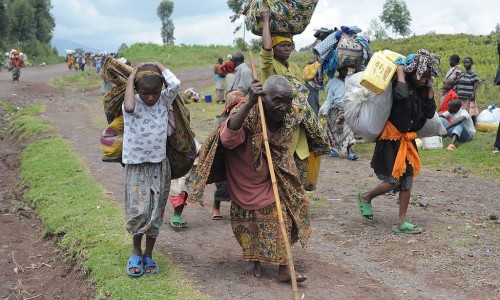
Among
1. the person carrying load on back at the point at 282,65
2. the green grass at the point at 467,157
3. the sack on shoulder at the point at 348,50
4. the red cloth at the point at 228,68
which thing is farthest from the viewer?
the red cloth at the point at 228,68

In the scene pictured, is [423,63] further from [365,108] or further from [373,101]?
[365,108]

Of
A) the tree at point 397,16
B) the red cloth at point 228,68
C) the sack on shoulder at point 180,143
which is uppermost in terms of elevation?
the tree at point 397,16

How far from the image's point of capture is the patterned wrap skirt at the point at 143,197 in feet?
15.2

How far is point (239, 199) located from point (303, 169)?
0.74 metres

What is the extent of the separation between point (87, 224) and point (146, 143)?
7.75ft

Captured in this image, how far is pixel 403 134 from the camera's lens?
6027mm

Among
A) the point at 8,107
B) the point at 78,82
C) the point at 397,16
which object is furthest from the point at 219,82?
the point at 397,16

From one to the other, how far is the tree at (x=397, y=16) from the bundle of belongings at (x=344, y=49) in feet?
113

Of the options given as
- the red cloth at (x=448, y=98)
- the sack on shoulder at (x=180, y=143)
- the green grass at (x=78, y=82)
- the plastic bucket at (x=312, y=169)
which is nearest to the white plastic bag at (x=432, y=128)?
the plastic bucket at (x=312, y=169)

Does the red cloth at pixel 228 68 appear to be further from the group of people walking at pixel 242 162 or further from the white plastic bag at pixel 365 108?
the group of people walking at pixel 242 162

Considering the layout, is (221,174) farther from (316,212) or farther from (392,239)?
(316,212)

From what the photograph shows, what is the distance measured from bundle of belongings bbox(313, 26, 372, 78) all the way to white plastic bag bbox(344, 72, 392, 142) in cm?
150

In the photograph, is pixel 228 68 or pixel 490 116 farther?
pixel 228 68

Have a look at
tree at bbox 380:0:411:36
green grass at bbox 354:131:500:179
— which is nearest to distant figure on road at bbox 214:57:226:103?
green grass at bbox 354:131:500:179
